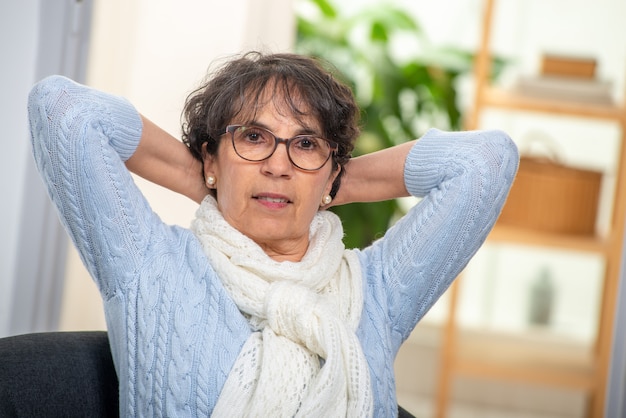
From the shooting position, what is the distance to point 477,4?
3799mm

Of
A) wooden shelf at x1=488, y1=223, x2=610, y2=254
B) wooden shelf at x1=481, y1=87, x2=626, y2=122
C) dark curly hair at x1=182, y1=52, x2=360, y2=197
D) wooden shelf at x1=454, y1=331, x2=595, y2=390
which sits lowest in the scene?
wooden shelf at x1=454, y1=331, x2=595, y2=390

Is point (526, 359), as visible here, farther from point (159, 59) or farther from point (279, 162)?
point (279, 162)

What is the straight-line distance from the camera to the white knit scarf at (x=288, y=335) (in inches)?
52.1

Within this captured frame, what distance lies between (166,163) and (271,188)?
0.20 metres

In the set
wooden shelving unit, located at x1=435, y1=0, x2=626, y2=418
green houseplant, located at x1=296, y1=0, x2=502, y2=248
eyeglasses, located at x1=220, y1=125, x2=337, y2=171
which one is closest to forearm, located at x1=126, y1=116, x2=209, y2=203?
eyeglasses, located at x1=220, y1=125, x2=337, y2=171

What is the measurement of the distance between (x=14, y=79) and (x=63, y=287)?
0.56m

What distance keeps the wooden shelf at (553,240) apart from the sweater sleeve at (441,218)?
1532mm

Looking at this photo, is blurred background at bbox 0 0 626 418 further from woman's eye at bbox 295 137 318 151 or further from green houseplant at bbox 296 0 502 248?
woman's eye at bbox 295 137 318 151

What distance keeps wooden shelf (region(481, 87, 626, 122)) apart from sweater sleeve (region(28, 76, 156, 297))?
74.4 inches

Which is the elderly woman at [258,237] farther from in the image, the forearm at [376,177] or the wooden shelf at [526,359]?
the wooden shelf at [526,359]

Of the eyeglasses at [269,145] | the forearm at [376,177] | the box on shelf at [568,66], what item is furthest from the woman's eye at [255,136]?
the box on shelf at [568,66]

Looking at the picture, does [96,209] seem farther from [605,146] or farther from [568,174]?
[605,146]

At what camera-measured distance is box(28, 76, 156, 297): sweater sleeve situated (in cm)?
131

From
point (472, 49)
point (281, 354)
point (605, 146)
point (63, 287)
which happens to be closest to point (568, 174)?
point (605, 146)
